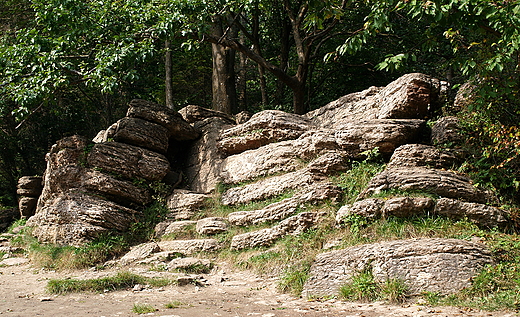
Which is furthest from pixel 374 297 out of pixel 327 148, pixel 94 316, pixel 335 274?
pixel 327 148

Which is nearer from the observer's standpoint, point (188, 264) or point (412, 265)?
point (412, 265)

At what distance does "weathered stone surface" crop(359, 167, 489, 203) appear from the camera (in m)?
8.34

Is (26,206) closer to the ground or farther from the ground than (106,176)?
closer to the ground

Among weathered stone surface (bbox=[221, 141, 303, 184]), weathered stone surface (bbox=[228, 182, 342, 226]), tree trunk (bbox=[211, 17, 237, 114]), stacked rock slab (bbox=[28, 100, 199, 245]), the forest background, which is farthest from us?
tree trunk (bbox=[211, 17, 237, 114])

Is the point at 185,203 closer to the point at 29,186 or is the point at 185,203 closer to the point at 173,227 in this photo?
the point at 173,227

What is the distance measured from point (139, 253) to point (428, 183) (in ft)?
21.4

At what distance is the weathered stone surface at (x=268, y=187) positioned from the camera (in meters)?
10.5

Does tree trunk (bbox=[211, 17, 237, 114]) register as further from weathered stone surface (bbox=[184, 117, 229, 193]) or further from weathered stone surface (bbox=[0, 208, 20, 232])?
weathered stone surface (bbox=[0, 208, 20, 232])

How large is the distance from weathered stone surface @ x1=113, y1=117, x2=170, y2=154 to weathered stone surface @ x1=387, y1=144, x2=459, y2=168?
7123mm

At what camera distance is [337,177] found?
33.5 ft

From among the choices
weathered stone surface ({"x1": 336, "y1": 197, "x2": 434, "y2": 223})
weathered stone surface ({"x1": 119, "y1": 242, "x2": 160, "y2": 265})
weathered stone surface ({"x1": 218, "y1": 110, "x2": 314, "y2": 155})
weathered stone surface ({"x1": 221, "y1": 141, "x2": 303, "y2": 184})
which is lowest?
weathered stone surface ({"x1": 119, "y1": 242, "x2": 160, "y2": 265})

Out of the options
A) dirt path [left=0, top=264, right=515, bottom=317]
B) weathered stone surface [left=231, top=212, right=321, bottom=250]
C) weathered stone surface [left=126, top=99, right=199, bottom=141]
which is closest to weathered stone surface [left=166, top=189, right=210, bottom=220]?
weathered stone surface [left=231, top=212, right=321, bottom=250]

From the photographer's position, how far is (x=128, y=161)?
12336mm

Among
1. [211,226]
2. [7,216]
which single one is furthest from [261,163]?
[7,216]
